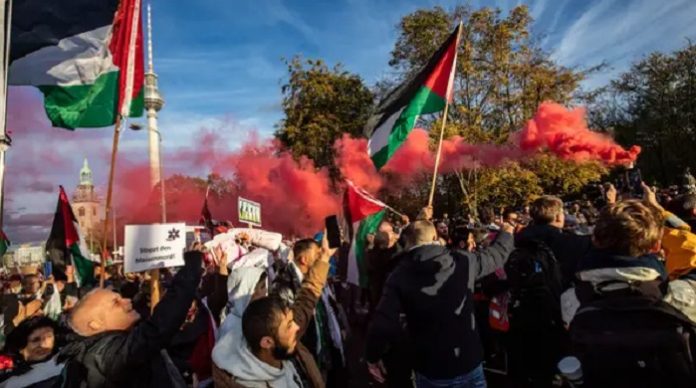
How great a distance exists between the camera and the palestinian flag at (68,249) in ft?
25.2

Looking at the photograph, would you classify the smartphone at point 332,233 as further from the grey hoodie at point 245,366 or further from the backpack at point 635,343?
the backpack at point 635,343

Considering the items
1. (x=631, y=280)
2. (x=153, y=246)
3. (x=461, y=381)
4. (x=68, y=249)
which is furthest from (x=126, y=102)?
(x=631, y=280)

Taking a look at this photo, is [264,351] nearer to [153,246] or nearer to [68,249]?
[153,246]

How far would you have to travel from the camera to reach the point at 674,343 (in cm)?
209

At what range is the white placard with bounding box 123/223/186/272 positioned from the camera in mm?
4898

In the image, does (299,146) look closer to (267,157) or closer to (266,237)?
(267,157)

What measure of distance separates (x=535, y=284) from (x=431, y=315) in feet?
3.56

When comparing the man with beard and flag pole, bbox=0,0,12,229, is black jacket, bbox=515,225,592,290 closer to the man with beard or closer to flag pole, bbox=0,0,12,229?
the man with beard

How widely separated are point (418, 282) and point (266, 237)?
268 cm

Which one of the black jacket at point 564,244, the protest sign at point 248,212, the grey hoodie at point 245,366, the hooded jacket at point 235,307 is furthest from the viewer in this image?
the protest sign at point 248,212

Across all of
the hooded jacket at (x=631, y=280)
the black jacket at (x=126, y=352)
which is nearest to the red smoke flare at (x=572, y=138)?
the hooded jacket at (x=631, y=280)

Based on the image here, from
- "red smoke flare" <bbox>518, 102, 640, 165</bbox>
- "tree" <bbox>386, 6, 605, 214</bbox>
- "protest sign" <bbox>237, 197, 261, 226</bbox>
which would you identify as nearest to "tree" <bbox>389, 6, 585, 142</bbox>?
"tree" <bbox>386, 6, 605, 214</bbox>

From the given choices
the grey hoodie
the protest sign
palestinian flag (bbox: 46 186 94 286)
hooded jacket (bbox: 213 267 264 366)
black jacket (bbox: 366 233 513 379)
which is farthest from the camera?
palestinian flag (bbox: 46 186 94 286)

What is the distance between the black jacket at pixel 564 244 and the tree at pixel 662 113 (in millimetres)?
28771
